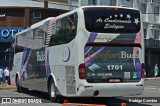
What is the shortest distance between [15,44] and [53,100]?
862cm

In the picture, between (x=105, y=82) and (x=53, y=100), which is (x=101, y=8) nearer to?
(x=105, y=82)

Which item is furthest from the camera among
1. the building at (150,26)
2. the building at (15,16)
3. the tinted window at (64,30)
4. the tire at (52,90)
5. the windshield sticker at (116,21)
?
the building at (150,26)

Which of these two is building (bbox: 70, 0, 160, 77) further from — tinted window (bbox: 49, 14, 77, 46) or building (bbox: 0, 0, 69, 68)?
tinted window (bbox: 49, 14, 77, 46)

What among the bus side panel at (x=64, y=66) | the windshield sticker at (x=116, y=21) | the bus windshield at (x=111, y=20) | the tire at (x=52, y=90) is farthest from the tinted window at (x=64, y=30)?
the tire at (x=52, y=90)

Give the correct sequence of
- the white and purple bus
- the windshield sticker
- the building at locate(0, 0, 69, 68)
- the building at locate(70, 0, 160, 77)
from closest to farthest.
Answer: the white and purple bus, the windshield sticker, the building at locate(0, 0, 69, 68), the building at locate(70, 0, 160, 77)

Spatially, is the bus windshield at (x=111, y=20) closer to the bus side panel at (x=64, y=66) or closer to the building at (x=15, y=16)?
the bus side panel at (x=64, y=66)

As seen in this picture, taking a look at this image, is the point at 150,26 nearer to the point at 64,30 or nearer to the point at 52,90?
the point at 52,90

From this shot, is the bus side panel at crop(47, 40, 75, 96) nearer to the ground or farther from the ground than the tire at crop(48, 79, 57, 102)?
farther from the ground

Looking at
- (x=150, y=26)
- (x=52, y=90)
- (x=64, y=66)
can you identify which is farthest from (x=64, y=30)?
(x=150, y=26)

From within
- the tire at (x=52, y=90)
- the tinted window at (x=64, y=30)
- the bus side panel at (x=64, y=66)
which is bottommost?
the tire at (x=52, y=90)

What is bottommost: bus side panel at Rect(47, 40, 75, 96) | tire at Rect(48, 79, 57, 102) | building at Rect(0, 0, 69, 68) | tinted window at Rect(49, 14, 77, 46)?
tire at Rect(48, 79, 57, 102)

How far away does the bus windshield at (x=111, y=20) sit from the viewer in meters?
15.7

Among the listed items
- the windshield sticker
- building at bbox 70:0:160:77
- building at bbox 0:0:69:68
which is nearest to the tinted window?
the windshield sticker

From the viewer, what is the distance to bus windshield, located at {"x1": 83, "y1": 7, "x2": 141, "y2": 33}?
1566 centimetres
